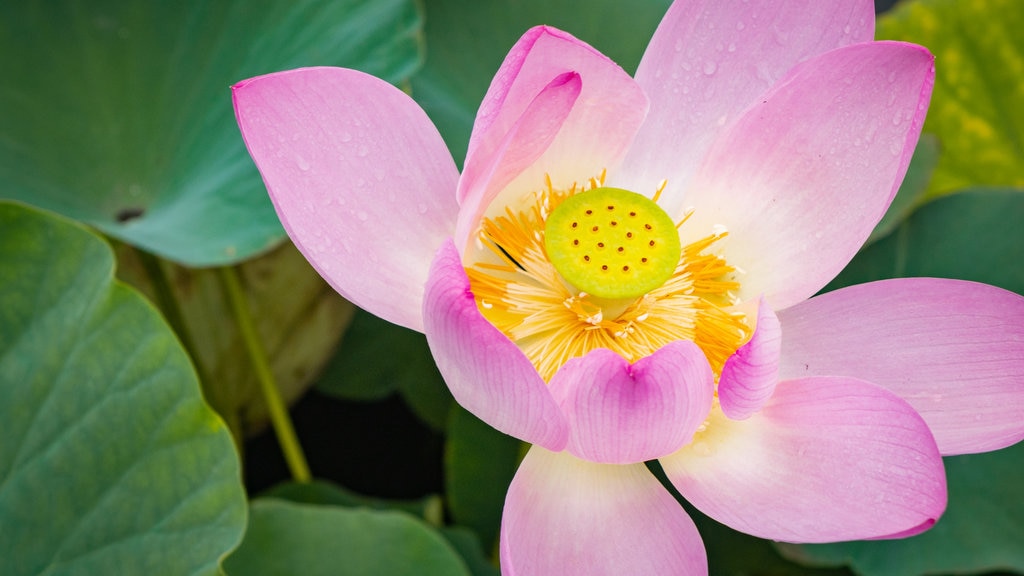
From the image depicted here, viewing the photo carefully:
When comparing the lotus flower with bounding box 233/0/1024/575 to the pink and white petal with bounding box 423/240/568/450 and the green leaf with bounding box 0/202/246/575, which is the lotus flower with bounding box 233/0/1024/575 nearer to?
the pink and white petal with bounding box 423/240/568/450

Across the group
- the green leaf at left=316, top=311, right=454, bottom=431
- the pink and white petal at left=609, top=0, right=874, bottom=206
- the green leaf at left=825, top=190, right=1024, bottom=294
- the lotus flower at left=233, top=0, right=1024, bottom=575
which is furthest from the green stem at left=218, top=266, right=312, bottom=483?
the green leaf at left=825, top=190, right=1024, bottom=294

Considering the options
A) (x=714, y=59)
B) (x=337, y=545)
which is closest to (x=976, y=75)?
(x=714, y=59)

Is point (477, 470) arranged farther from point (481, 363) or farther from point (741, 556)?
point (481, 363)

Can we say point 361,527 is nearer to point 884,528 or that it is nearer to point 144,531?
point 144,531

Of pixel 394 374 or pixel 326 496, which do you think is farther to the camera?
pixel 394 374

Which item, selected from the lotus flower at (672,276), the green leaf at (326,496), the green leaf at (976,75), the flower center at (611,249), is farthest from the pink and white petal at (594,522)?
the green leaf at (976,75)

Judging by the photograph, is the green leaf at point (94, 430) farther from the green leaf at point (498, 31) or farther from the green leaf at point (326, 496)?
the green leaf at point (498, 31)
